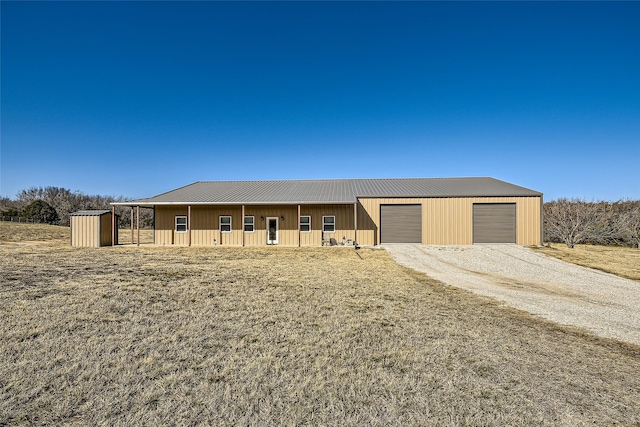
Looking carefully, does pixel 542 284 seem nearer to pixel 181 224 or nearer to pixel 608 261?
pixel 608 261

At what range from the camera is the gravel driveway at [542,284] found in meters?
5.62


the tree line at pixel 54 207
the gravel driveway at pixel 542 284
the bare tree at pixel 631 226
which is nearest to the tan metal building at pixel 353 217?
the gravel driveway at pixel 542 284


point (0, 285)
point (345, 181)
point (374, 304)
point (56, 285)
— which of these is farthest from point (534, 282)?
point (345, 181)

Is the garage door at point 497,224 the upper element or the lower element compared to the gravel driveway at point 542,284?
upper

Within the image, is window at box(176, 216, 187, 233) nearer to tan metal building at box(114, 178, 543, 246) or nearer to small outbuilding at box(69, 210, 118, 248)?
tan metal building at box(114, 178, 543, 246)

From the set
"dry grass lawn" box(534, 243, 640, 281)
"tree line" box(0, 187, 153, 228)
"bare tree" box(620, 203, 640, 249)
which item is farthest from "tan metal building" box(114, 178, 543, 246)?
"tree line" box(0, 187, 153, 228)

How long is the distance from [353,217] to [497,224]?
8.33 metres

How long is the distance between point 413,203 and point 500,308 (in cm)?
1314

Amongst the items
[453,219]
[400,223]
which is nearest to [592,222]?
[453,219]

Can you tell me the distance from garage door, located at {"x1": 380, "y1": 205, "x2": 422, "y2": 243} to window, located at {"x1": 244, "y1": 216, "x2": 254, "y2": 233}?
7.89m

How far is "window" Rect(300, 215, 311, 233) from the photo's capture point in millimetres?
19281

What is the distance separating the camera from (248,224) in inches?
772

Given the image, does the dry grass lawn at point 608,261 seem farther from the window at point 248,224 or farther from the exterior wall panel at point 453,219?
the window at point 248,224

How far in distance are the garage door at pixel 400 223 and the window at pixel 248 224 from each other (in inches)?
311
